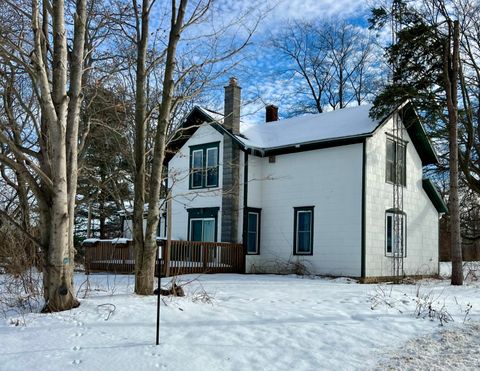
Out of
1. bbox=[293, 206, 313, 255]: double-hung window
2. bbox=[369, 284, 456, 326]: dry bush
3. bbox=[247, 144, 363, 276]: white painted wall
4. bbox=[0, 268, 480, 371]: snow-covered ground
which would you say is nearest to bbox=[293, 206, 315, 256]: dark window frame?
bbox=[293, 206, 313, 255]: double-hung window

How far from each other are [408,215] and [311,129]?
4962 millimetres

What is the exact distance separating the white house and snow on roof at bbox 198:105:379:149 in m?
0.06

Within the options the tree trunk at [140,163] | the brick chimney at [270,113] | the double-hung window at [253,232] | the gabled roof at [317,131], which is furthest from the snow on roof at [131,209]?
the brick chimney at [270,113]

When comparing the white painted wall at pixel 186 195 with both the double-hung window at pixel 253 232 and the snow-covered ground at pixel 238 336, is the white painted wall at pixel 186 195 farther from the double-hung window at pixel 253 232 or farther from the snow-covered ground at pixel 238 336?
the snow-covered ground at pixel 238 336

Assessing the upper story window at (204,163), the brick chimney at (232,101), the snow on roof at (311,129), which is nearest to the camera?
the snow on roof at (311,129)

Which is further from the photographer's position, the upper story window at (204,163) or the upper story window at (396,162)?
the upper story window at (204,163)

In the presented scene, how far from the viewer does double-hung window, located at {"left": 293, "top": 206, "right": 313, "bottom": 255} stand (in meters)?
19.0

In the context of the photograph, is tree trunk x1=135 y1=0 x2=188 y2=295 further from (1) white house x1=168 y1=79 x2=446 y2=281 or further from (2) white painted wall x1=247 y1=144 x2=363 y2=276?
(2) white painted wall x1=247 y1=144 x2=363 y2=276

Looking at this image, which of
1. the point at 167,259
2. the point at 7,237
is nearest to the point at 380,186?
the point at 167,259

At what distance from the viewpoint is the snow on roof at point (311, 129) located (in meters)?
18.6

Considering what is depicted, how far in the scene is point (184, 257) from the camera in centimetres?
1812

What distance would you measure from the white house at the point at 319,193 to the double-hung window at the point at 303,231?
36mm

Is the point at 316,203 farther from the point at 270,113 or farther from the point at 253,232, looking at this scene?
the point at 270,113

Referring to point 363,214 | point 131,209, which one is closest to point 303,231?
point 363,214
